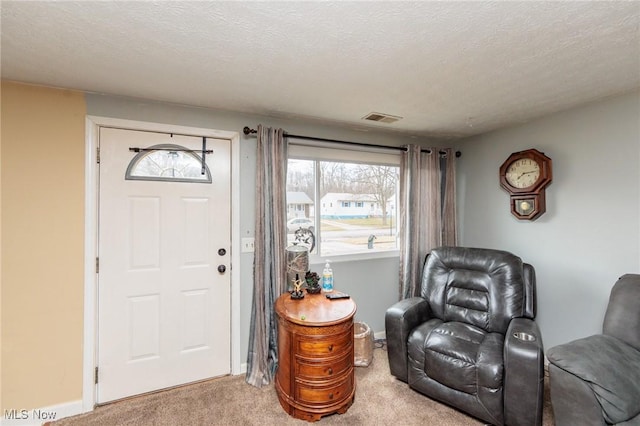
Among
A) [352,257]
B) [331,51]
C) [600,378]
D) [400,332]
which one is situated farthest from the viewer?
[352,257]

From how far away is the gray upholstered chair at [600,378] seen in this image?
138 cm

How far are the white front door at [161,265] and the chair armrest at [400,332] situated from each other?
1430 millimetres

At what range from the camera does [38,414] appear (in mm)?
1909

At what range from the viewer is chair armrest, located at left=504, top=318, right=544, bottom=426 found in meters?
1.67

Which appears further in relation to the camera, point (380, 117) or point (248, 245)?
point (380, 117)

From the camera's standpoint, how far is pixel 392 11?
1215mm

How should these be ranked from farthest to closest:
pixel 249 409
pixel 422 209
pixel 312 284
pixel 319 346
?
pixel 422 209 < pixel 312 284 < pixel 249 409 < pixel 319 346

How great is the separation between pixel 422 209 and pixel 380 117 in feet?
3.92

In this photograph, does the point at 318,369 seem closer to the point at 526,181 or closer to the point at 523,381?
the point at 523,381

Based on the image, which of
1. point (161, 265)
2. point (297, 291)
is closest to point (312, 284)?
point (297, 291)

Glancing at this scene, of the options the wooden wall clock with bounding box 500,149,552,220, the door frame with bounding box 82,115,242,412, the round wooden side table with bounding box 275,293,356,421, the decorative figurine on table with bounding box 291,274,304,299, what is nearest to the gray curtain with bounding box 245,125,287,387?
the decorative figurine on table with bounding box 291,274,304,299

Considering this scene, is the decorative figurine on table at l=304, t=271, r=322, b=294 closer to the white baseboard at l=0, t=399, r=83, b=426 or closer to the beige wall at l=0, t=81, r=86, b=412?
the beige wall at l=0, t=81, r=86, b=412

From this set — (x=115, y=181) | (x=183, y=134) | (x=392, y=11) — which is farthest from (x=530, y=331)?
(x=115, y=181)

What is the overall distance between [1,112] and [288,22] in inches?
80.7
